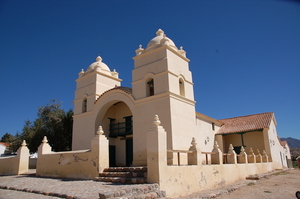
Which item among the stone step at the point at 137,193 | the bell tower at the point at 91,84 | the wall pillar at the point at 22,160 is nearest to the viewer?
the stone step at the point at 137,193

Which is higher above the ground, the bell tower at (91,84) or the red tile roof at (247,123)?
the bell tower at (91,84)

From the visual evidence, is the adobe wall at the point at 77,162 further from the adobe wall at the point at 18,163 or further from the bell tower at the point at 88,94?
the bell tower at the point at 88,94

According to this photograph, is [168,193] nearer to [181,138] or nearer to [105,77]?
[181,138]

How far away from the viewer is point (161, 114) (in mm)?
13648

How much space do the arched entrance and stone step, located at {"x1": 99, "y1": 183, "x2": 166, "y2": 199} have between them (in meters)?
8.19

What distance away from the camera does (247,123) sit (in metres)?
22.7

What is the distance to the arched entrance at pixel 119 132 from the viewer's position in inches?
652

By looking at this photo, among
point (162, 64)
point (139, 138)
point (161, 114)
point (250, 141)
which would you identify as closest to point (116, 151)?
point (139, 138)

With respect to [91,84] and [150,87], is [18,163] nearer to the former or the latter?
[91,84]

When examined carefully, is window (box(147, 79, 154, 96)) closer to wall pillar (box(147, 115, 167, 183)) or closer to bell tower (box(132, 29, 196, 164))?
bell tower (box(132, 29, 196, 164))

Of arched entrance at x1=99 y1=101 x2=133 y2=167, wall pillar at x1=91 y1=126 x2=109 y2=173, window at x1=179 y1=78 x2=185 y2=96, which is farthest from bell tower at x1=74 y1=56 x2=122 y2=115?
wall pillar at x1=91 y1=126 x2=109 y2=173

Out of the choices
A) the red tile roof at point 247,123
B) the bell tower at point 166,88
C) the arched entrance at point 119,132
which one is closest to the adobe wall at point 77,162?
the bell tower at point 166,88

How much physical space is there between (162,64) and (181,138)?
4616 mm

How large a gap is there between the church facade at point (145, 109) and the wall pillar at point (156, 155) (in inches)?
141
